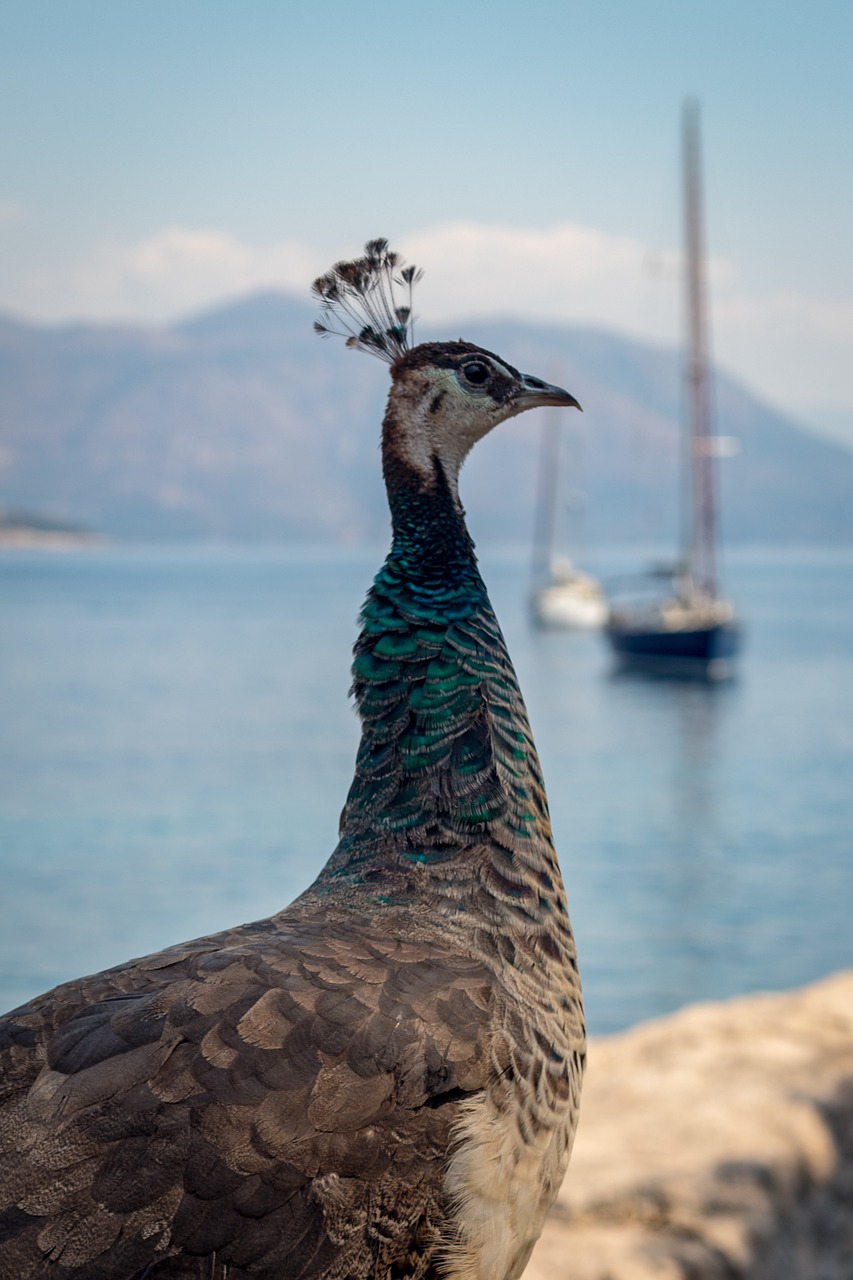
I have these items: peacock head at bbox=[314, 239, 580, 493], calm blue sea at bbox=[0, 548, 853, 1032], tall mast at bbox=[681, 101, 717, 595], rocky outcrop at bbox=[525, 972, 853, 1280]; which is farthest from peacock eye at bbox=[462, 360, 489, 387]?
tall mast at bbox=[681, 101, 717, 595]

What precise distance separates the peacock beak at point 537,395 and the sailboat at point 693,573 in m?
38.2

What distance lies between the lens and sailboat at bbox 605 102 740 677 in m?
41.6

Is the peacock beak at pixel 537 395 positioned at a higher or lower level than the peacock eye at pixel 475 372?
lower

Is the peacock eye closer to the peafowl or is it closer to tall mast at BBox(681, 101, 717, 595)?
the peafowl

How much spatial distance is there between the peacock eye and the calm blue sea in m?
13.0

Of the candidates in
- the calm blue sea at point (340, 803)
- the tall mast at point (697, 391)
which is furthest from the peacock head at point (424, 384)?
the tall mast at point (697, 391)

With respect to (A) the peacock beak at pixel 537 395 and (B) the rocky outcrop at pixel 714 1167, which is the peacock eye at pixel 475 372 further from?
(B) the rocky outcrop at pixel 714 1167

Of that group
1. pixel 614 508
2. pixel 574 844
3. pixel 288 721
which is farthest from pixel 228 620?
pixel 614 508

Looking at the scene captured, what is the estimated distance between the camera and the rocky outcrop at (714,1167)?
5.36m

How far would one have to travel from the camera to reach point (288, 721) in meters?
45.2

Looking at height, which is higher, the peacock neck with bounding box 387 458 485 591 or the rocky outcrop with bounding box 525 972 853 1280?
the peacock neck with bounding box 387 458 485 591

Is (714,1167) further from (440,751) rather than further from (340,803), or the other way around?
(340,803)

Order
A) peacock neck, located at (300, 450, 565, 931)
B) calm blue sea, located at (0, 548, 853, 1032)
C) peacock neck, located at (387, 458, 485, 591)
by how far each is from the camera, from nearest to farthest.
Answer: peacock neck, located at (300, 450, 565, 931), peacock neck, located at (387, 458, 485, 591), calm blue sea, located at (0, 548, 853, 1032)

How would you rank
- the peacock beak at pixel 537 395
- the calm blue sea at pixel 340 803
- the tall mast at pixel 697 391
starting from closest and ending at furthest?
the peacock beak at pixel 537 395
the calm blue sea at pixel 340 803
the tall mast at pixel 697 391
